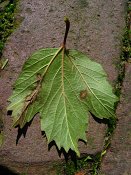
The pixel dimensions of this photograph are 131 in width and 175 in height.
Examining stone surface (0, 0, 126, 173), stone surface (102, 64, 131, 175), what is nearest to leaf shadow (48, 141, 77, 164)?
stone surface (0, 0, 126, 173)

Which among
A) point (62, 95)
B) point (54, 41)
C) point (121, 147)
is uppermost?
point (54, 41)

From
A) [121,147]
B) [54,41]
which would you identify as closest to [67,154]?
[121,147]

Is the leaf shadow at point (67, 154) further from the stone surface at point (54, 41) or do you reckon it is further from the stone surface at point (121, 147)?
the stone surface at point (121, 147)

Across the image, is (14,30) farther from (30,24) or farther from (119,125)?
(119,125)

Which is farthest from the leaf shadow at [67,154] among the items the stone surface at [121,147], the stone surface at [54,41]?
the stone surface at [121,147]

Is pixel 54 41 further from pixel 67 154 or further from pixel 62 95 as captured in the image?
pixel 67 154
